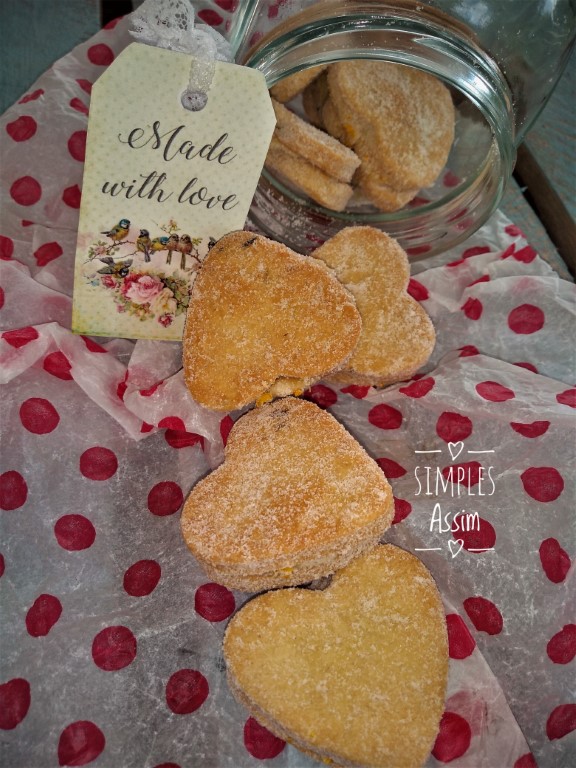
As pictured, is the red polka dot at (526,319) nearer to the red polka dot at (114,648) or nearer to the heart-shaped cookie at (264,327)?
the heart-shaped cookie at (264,327)

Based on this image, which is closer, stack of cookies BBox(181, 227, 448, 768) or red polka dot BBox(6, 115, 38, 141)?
stack of cookies BBox(181, 227, 448, 768)

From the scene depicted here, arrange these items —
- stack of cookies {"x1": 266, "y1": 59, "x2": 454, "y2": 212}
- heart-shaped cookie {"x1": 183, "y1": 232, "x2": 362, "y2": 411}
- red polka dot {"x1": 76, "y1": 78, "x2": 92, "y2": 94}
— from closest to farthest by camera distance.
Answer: heart-shaped cookie {"x1": 183, "y1": 232, "x2": 362, "y2": 411} → stack of cookies {"x1": 266, "y1": 59, "x2": 454, "y2": 212} → red polka dot {"x1": 76, "y1": 78, "x2": 92, "y2": 94}

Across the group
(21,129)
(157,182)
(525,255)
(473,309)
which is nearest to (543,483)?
(473,309)

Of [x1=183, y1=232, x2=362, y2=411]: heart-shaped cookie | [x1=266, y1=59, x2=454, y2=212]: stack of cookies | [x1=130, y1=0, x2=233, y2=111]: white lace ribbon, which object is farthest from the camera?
[x1=266, y1=59, x2=454, y2=212]: stack of cookies

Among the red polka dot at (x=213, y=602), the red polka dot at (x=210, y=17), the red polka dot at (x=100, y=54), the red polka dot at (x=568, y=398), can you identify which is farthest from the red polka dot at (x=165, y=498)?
the red polka dot at (x=210, y=17)

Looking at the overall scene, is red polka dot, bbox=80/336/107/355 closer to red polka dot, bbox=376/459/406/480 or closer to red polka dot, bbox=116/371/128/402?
red polka dot, bbox=116/371/128/402

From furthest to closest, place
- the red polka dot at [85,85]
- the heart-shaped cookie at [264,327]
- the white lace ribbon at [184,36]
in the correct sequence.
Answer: the red polka dot at [85,85], the heart-shaped cookie at [264,327], the white lace ribbon at [184,36]

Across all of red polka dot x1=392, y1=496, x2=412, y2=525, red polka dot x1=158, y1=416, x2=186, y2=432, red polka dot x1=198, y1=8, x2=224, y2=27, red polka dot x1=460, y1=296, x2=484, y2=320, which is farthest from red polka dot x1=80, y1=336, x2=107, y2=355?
red polka dot x1=198, y1=8, x2=224, y2=27
